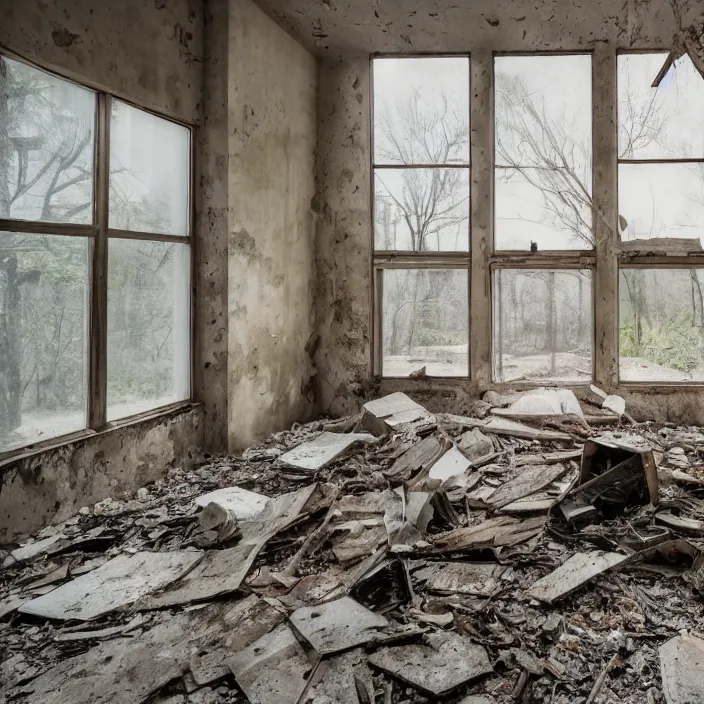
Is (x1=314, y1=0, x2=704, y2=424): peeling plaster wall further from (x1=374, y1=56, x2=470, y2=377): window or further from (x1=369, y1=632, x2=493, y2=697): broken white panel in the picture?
(x1=369, y1=632, x2=493, y2=697): broken white panel

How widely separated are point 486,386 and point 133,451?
3.92 meters

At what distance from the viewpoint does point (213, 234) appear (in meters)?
5.28

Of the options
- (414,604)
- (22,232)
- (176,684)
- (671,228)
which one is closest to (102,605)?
(176,684)

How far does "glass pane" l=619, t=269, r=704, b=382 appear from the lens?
6.59 m

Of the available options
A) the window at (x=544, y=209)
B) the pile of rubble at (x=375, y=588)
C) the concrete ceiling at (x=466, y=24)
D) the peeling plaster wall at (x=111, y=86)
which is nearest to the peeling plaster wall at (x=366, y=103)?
the concrete ceiling at (x=466, y=24)

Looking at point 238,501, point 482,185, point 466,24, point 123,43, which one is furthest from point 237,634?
point 466,24

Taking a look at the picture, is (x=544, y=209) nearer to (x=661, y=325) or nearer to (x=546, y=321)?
(x=546, y=321)

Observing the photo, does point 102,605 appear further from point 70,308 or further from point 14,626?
point 70,308

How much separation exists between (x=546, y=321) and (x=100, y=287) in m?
4.66

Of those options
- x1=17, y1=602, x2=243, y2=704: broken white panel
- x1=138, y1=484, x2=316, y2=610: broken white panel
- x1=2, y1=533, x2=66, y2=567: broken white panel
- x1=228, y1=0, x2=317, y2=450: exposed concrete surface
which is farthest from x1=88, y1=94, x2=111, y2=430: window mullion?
x1=17, y1=602, x2=243, y2=704: broken white panel

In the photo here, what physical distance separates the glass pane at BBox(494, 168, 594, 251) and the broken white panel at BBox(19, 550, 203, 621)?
4948 millimetres

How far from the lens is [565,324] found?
6.74 meters

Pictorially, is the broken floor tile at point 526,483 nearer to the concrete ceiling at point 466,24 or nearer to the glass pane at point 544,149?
the glass pane at point 544,149

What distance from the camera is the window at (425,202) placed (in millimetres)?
6812
